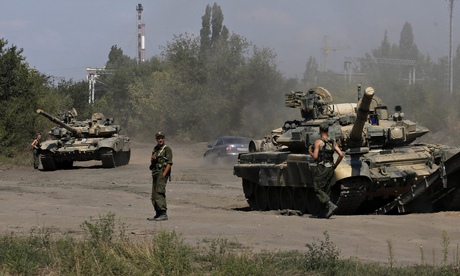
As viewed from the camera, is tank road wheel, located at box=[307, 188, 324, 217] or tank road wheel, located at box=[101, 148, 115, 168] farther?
tank road wheel, located at box=[101, 148, 115, 168]

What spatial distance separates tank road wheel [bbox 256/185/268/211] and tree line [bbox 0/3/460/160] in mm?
20514

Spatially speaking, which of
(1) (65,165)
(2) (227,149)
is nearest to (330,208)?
(2) (227,149)

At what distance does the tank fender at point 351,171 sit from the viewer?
52.5ft

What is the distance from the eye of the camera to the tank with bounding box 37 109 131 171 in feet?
111

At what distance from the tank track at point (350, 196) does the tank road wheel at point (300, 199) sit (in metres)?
1.46

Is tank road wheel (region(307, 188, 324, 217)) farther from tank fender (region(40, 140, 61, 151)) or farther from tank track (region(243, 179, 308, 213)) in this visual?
tank fender (region(40, 140, 61, 151))

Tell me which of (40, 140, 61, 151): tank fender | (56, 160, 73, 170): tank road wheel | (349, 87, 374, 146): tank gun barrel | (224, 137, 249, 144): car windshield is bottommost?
(56, 160, 73, 170): tank road wheel

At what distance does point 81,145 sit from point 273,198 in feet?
51.0

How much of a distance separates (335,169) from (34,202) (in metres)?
6.61

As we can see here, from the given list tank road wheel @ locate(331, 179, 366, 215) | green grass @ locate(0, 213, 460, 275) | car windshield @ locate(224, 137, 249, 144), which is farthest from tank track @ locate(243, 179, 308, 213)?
car windshield @ locate(224, 137, 249, 144)

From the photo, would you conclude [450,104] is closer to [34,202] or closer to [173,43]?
[34,202]

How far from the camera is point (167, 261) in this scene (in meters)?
9.17

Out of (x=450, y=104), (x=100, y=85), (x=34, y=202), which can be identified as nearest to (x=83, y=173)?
(x=34, y=202)

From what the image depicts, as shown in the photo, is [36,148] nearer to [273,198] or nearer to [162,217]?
[273,198]
